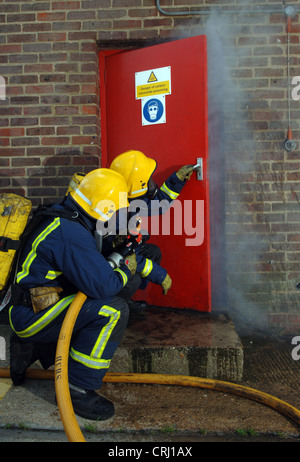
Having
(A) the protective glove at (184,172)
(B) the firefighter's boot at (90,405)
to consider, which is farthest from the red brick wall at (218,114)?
(B) the firefighter's boot at (90,405)

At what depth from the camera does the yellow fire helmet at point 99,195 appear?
2.55 meters

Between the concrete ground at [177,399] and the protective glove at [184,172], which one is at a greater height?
the protective glove at [184,172]

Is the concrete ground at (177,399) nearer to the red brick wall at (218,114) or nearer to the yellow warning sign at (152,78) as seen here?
the red brick wall at (218,114)

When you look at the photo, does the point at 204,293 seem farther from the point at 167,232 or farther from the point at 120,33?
the point at 120,33

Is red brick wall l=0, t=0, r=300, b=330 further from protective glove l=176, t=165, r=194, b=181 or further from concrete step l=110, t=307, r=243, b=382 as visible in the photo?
concrete step l=110, t=307, r=243, b=382

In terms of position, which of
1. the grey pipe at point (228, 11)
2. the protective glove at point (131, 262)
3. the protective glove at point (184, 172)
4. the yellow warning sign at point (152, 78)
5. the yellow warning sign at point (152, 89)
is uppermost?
the grey pipe at point (228, 11)

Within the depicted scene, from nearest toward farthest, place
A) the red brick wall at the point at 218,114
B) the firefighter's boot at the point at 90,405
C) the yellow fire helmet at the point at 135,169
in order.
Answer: the firefighter's boot at the point at 90,405
the yellow fire helmet at the point at 135,169
the red brick wall at the point at 218,114

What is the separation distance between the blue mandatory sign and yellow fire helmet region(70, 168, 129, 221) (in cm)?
150

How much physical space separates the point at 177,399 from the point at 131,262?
3.11 feet

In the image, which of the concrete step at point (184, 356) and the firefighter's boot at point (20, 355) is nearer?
the firefighter's boot at point (20, 355)

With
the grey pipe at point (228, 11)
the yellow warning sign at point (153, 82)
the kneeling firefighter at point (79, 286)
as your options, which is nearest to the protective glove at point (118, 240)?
the kneeling firefighter at point (79, 286)

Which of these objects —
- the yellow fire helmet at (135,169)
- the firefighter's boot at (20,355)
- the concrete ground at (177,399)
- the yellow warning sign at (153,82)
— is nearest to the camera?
the concrete ground at (177,399)

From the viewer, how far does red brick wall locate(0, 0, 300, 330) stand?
395 cm

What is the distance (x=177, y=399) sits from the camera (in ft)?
8.96
